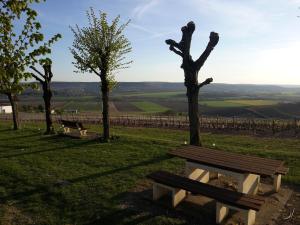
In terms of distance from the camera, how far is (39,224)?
859 cm

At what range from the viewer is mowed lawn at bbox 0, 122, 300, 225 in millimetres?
9008

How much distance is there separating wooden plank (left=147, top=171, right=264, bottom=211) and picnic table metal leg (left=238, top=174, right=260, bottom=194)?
905 mm

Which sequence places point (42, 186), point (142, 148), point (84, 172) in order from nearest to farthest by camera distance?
point (42, 186) < point (84, 172) < point (142, 148)

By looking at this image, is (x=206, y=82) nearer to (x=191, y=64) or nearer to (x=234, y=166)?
(x=191, y=64)

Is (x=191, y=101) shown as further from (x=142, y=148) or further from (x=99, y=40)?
(x=99, y=40)

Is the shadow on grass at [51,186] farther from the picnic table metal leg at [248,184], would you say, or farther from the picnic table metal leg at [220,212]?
the picnic table metal leg at [220,212]

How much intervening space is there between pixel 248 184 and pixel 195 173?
6.27ft

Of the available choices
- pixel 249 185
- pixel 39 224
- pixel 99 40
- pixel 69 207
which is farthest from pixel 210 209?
pixel 99 40

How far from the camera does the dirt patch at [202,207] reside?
8.67m

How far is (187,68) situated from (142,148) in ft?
16.0

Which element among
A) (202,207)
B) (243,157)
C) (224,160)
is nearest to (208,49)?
(243,157)

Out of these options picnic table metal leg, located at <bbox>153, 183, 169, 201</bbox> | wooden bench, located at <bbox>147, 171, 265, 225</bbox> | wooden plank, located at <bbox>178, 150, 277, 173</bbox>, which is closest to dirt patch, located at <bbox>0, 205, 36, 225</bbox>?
picnic table metal leg, located at <bbox>153, 183, 169, 201</bbox>

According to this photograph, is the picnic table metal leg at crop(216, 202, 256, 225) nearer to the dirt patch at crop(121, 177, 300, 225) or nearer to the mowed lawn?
the dirt patch at crop(121, 177, 300, 225)

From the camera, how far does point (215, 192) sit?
8609mm
